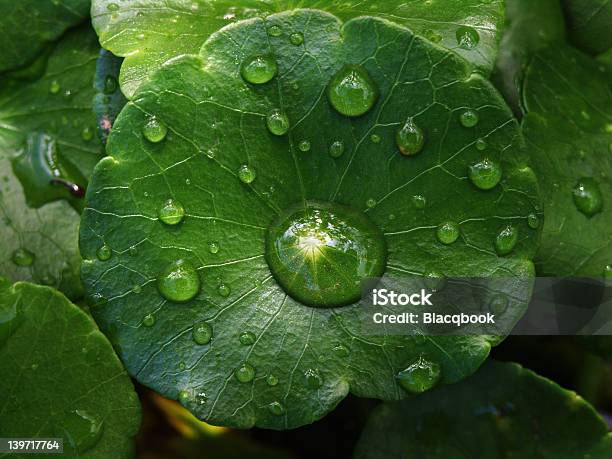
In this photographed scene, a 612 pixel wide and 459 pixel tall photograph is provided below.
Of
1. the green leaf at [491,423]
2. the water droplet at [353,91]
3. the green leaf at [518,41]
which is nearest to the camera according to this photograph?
the water droplet at [353,91]

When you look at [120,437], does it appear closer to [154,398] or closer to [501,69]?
[154,398]

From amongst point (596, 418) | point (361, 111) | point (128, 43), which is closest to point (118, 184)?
point (128, 43)

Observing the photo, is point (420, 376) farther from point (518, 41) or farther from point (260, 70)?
point (518, 41)

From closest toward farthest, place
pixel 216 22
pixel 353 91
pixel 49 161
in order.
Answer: pixel 353 91, pixel 216 22, pixel 49 161

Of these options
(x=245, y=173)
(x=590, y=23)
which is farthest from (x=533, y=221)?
(x=590, y=23)

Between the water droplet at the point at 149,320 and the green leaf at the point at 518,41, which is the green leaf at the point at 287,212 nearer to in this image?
the water droplet at the point at 149,320

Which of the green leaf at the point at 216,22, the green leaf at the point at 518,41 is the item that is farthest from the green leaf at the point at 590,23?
the green leaf at the point at 216,22

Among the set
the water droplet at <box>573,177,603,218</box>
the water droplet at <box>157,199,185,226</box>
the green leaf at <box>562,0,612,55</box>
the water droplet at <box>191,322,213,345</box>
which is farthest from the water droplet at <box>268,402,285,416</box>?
the green leaf at <box>562,0,612,55</box>
